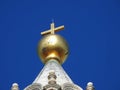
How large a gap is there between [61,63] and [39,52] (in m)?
1.37

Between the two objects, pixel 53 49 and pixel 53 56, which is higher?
pixel 53 49

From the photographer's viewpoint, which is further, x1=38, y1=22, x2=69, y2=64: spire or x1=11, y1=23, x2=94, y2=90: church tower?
x1=38, y1=22, x2=69, y2=64: spire

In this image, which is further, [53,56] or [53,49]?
[53,56]

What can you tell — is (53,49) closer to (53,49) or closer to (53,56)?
(53,49)

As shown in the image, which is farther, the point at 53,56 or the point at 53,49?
the point at 53,56

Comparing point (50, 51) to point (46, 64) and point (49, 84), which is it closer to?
point (46, 64)

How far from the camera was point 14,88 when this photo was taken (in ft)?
141

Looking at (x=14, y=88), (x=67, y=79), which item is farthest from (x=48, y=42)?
(x=14, y=88)

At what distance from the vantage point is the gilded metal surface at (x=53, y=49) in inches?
1928

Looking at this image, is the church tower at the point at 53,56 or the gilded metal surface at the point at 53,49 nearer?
the church tower at the point at 53,56

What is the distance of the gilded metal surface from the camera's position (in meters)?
49.0

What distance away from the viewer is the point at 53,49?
48906 mm

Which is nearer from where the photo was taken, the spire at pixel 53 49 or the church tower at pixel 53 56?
the church tower at pixel 53 56

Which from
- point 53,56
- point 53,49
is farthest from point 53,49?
point 53,56
